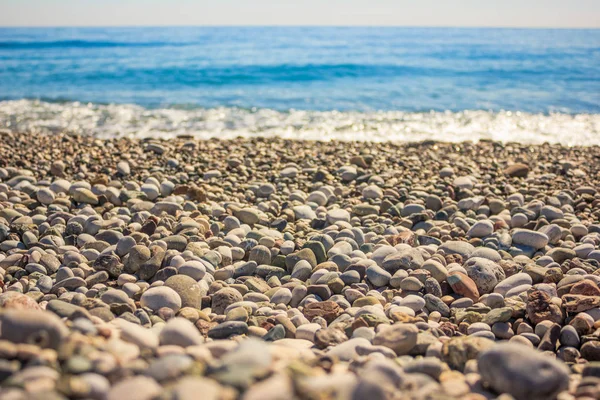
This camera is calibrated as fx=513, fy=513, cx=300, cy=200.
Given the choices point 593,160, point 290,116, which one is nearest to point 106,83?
point 290,116

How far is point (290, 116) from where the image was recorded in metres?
11.6

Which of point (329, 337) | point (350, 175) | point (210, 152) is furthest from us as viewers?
point (210, 152)

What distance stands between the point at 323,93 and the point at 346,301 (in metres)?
12.7

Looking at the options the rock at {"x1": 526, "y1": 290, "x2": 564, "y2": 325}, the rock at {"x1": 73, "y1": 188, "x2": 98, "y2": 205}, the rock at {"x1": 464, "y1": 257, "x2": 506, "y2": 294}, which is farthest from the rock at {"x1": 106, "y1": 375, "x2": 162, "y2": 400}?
the rock at {"x1": 73, "y1": 188, "x2": 98, "y2": 205}

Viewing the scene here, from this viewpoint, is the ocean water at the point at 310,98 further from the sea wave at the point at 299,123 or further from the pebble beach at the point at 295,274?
the pebble beach at the point at 295,274

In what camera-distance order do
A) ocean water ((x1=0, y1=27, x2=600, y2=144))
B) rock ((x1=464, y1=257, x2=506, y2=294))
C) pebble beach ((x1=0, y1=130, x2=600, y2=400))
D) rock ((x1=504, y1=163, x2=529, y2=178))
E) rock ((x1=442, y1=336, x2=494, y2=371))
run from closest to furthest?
pebble beach ((x1=0, y1=130, x2=600, y2=400)) < rock ((x1=442, y1=336, x2=494, y2=371)) < rock ((x1=464, y1=257, x2=506, y2=294)) < rock ((x1=504, y1=163, x2=529, y2=178)) < ocean water ((x1=0, y1=27, x2=600, y2=144))

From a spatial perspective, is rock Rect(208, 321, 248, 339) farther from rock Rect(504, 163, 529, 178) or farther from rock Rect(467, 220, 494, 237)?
rock Rect(504, 163, 529, 178)

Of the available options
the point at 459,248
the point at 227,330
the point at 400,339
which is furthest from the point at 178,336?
the point at 459,248

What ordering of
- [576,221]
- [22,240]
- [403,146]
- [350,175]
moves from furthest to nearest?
1. [403,146]
2. [350,175]
3. [576,221]
4. [22,240]

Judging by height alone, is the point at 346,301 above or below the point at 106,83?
below

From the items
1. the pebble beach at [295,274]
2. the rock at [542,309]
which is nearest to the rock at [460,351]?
the pebble beach at [295,274]

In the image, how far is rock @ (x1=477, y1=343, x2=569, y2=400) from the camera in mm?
1655

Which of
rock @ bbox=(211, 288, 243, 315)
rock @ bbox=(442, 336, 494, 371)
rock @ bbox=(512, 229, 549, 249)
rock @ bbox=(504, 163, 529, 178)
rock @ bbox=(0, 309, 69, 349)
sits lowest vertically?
rock @ bbox=(211, 288, 243, 315)

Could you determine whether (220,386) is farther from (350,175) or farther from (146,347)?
(350,175)
